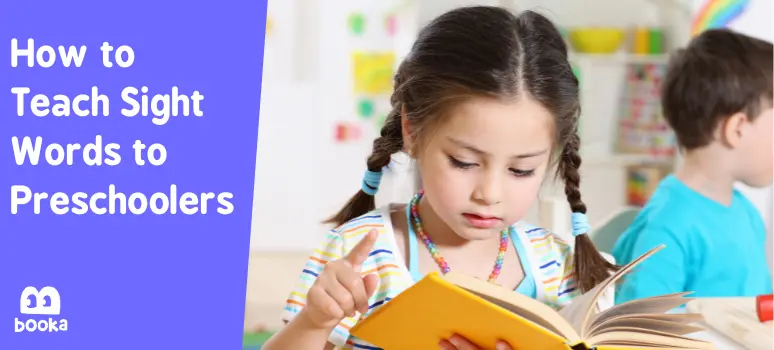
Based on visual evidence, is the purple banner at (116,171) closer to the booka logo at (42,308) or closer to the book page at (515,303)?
the booka logo at (42,308)

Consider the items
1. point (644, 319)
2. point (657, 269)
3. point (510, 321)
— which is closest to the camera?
point (510, 321)

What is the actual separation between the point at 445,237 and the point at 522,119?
218mm

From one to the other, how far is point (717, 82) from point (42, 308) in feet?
4.69

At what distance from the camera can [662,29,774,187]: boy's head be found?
1.71 m

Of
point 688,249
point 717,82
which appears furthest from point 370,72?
point 688,249

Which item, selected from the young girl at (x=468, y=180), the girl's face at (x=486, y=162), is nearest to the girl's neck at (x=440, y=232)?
the young girl at (x=468, y=180)

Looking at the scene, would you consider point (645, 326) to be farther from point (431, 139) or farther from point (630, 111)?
point (630, 111)

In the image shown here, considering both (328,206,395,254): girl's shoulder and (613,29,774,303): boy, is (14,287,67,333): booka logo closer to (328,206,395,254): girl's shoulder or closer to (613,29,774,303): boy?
(328,206,395,254): girl's shoulder

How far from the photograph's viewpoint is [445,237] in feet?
3.86

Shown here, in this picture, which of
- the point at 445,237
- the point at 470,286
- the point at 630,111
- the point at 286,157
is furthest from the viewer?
the point at 286,157

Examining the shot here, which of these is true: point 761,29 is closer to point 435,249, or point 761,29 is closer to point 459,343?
point 435,249

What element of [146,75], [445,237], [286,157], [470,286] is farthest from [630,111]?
[470,286]

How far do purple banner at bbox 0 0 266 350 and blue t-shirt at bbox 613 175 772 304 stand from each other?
0.89m

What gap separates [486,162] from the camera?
103cm
